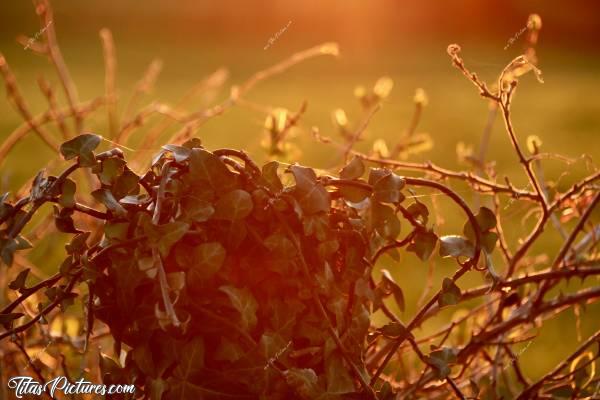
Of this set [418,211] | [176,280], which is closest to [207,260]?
[176,280]

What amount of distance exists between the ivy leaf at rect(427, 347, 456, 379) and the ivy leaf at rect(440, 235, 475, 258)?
0.51 feet

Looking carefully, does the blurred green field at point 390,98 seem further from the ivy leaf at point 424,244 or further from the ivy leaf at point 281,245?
the ivy leaf at point 281,245

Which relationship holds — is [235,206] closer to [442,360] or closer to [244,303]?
[244,303]

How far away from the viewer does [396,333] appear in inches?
48.3

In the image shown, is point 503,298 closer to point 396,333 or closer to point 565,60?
point 396,333

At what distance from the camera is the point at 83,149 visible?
1101mm

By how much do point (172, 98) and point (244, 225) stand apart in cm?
996

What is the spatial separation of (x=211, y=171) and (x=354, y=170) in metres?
0.19

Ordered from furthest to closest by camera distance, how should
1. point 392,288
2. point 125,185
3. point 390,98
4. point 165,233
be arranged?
point 390,98
point 392,288
point 125,185
point 165,233

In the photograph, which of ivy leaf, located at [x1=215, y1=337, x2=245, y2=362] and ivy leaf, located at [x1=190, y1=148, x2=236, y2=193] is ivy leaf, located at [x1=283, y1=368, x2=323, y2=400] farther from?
ivy leaf, located at [x1=190, y1=148, x2=236, y2=193]

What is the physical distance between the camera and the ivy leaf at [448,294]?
1191mm

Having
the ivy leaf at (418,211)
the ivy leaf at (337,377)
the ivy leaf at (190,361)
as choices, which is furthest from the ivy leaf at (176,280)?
the ivy leaf at (418,211)

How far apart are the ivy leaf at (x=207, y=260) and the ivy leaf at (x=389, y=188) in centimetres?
22

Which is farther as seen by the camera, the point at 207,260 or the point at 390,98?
the point at 390,98
